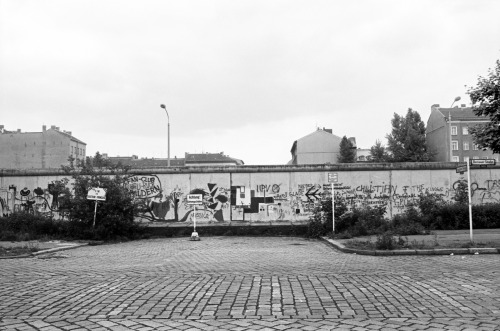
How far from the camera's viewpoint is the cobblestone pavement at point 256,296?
559 centimetres

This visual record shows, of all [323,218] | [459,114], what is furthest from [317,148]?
[323,218]

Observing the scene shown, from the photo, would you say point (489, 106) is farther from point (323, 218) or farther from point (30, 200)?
point (30, 200)

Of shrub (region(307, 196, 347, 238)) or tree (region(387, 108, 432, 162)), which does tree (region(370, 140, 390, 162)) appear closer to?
tree (region(387, 108, 432, 162))

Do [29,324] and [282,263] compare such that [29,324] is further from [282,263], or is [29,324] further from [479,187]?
[479,187]

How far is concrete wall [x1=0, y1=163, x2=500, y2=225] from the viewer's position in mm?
23266

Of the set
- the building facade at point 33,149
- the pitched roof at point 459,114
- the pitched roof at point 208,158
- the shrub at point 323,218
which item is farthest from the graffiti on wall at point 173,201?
the pitched roof at point 208,158

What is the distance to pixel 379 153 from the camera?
262 feet

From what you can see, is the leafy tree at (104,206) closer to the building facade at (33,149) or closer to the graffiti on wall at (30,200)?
the graffiti on wall at (30,200)

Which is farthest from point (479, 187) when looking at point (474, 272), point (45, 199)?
point (45, 199)

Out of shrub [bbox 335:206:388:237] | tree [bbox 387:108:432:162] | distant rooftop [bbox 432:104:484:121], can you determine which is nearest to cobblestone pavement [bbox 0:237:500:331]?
shrub [bbox 335:206:388:237]

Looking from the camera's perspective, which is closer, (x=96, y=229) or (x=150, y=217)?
(x=96, y=229)

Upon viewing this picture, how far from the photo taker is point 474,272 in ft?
29.6

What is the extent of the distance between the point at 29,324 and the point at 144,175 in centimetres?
1883

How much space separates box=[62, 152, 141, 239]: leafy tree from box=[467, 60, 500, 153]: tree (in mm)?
14789
